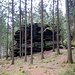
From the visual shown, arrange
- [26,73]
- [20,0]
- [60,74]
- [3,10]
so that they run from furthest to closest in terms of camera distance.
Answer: [3,10]
[20,0]
[26,73]
[60,74]

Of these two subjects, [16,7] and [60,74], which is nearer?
[60,74]

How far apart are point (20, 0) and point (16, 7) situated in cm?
207

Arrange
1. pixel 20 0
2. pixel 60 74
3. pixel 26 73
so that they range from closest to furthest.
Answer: pixel 60 74, pixel 26 73, pixel 20 0

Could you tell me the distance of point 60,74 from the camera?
36.9 ft

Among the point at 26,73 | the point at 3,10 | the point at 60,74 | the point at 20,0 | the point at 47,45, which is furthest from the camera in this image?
the point at 47,45

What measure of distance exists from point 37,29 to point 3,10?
28.5 feet

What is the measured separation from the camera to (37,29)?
35.1m

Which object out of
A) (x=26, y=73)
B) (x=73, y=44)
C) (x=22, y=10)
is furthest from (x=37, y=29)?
(x=26, y=73)

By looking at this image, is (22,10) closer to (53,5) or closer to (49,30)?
(53,5)

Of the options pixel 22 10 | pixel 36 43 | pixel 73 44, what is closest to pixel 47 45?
pixel 36 43

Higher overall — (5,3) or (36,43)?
(5,3)

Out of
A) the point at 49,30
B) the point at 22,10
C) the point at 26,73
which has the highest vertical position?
the point at 22,10

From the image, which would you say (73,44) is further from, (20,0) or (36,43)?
(20,0)

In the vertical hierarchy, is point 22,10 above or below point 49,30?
above
